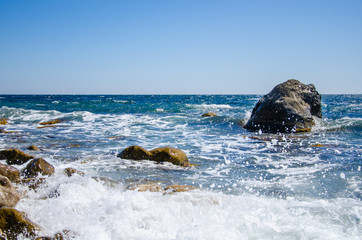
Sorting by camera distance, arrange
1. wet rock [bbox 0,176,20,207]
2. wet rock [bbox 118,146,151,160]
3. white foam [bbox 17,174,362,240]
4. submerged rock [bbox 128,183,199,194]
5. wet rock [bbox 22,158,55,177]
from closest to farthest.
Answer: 1. white foam [bbox 17,174,362,240]
2. wet rock [bbox 0,176,20,207]
3. submerged rock [bbox 128,183,199,194]
4. wet rock [bbox 22,158,55,177]
5. wet rock [bbox 118,146,151,160]

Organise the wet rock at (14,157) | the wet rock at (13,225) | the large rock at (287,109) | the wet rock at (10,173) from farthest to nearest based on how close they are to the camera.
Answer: the large rock at (287,109), the wet rock at (14,157), the wet rock at (10,173), the wet rock at (13,225)

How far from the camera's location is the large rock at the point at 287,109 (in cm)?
1200

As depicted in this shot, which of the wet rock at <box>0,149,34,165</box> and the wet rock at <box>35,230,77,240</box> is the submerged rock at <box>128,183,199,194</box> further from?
the wet rock at <box>0,149,34,165</box>

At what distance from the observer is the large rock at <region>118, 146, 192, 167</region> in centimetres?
665

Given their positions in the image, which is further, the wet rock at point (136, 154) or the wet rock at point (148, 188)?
the wet rock at point (136, 154)

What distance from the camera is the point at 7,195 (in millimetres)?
3693

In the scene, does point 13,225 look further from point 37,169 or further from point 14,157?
point 14,157

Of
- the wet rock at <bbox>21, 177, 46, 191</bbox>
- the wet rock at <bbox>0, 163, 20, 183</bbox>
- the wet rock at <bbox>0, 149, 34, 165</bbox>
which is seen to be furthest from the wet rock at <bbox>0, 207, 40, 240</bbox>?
the wet rock at <bbox>0, 149, 34, 165</bbox>

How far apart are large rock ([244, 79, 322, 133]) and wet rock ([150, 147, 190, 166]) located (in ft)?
22.1

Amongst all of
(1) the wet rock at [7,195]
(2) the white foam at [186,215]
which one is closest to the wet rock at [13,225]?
(2) the white foam at [186,215]

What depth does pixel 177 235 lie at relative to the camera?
3223mm

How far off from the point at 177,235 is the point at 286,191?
8.06 feet

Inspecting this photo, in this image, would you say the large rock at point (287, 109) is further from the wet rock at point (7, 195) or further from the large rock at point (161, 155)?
the wet rock at point (7, 195)

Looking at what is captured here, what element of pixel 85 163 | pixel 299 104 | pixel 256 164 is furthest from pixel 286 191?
pixel 299 104
